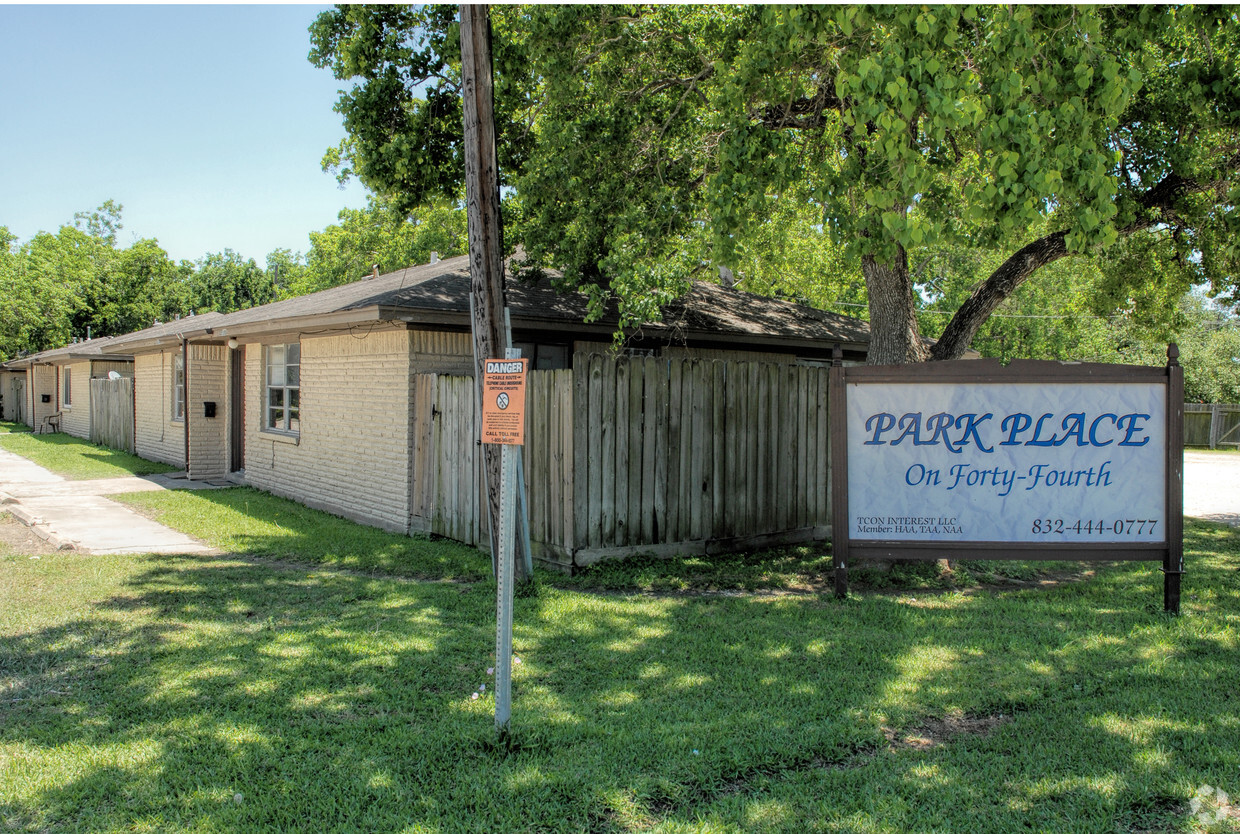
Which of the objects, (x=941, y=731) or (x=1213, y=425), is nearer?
(x=941, y=731)

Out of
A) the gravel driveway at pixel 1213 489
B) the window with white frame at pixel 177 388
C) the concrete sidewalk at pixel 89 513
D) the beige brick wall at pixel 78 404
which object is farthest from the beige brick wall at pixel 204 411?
the gravel driveway at pixel 1213 489

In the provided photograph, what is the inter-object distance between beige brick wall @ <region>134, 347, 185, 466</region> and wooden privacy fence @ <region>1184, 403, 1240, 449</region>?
3935cm

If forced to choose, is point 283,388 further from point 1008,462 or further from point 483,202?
point 1008,462

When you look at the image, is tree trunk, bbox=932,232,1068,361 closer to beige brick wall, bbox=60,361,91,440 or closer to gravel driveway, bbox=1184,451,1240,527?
gravel driveway, bbox=1184,451,1240,527

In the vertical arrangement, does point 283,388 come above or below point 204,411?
above

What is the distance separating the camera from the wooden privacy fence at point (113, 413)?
23250mm

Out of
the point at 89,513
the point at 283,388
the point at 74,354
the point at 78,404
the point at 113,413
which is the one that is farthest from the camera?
the point at 78,404

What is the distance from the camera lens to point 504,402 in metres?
4.14

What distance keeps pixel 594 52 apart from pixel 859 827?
877 centimetres

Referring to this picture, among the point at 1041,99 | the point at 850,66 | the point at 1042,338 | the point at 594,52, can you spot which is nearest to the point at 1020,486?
the point at 1041,99

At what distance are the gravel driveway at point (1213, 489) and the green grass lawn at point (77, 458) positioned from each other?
66.4 ft

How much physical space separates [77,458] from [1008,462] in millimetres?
21573

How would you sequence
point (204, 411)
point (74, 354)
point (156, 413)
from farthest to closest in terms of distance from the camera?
point (74, 354), point (156, 413), point (204, 411)

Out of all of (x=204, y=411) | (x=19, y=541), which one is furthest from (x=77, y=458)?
(x=19, y=541)
